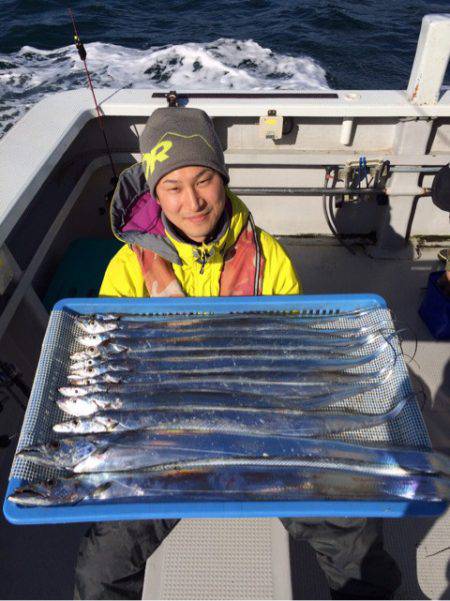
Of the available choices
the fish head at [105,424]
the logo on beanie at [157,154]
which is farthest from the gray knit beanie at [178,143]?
the fish head at [105,424]

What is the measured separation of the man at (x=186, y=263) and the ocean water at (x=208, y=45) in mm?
5747

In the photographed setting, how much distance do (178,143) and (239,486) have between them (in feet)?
4.39

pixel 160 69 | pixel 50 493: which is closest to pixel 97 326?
pixel 50 493

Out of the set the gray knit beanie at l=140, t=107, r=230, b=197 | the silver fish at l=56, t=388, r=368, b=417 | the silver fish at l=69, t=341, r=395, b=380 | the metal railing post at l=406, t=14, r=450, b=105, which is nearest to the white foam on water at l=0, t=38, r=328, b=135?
the metal railing post at l=406, t=14, r=450, b=105

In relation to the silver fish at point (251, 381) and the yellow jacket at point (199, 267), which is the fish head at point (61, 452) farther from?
the yellow jacket at point (199, 267)

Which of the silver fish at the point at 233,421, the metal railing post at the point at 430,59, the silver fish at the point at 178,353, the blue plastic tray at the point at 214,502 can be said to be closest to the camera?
the blue plastic tray at the point at 214,502

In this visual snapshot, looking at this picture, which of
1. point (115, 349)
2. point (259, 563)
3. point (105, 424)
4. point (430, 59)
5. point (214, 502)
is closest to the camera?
point (214, 502)

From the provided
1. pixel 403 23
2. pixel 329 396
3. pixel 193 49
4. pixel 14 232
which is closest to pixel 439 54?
pixel 329 396

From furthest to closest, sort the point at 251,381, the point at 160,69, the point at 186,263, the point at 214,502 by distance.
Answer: the point at 160,69
the point at 186,263
the point at 251,381
the point at 214,502

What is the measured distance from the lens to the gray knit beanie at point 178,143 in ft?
5.56

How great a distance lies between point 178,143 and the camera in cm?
170

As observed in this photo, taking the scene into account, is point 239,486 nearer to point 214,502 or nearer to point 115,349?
point 214,502

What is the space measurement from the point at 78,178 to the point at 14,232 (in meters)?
1.32

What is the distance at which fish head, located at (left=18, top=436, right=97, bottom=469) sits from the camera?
1.35 meters
